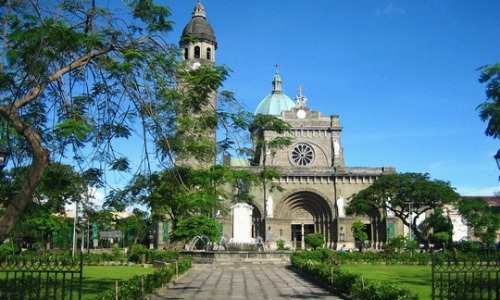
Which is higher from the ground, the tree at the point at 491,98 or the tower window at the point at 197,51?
the tower window at the point at 197,51

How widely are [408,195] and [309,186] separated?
13.4 meters

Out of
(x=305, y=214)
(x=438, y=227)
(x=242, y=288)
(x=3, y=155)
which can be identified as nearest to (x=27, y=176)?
(x=3, y=155)

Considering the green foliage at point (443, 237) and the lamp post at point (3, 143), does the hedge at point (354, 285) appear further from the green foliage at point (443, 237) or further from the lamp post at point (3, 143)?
the green foliage at point (443, 237)

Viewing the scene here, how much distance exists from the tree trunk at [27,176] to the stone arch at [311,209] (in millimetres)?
54808

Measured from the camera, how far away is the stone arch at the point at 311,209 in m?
62.9

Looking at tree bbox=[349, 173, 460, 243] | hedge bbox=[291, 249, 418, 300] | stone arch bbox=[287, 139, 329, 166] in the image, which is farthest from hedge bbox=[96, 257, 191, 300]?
stone arch bbox=[287, 139, 329, 166]

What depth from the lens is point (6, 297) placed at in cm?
1081

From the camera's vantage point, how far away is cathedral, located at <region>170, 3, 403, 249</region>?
2394 inches

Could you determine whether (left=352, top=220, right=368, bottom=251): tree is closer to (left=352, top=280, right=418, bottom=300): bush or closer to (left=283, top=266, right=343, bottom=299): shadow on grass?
(left=283, top=266, right=343, bottom=299): shadow on grass

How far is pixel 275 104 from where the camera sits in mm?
73812

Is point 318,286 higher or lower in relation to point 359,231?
lower

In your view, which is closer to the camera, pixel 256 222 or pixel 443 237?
pixel 443 237

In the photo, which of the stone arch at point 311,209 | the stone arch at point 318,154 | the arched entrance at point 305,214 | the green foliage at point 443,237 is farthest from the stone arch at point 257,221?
the green foliage at point 443,237

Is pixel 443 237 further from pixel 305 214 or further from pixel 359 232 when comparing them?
pixel 305 214
